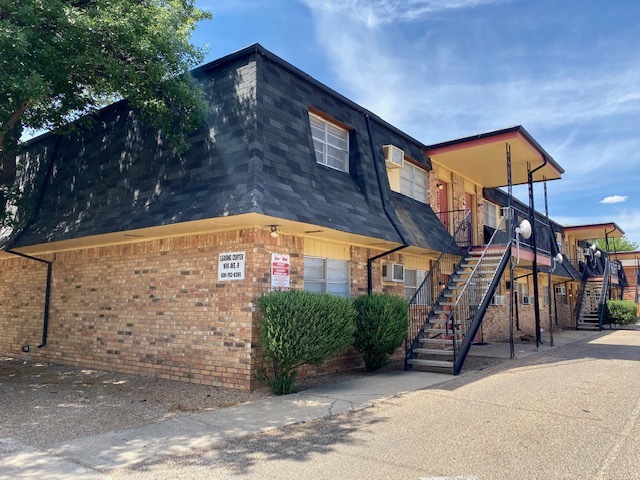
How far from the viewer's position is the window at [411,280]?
1255 centimetres

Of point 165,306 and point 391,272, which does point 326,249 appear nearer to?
point 391,272

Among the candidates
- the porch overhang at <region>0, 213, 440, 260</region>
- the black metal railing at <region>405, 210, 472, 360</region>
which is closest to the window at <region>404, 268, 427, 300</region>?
the black metal railing at <region>405, 210, 472, 360</region>

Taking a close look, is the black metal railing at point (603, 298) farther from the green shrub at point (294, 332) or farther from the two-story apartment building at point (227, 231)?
the green shrub at point (294, 332)

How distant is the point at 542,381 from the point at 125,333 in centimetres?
812

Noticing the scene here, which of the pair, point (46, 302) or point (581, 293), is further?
point (581, 293)

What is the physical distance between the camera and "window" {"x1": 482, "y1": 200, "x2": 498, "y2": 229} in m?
18.1

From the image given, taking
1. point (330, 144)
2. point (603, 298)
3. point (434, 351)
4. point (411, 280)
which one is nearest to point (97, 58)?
point (330, 144)

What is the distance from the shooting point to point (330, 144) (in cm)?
1059

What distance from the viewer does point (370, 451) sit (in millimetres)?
4844

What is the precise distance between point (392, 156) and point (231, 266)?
17.6 feet

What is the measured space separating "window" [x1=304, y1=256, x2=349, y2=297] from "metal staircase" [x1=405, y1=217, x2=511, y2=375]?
5.22 ft

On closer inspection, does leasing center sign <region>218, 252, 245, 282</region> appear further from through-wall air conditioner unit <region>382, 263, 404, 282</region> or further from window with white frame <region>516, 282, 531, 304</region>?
window with white frame <region>516, 282, 531, 304</region>

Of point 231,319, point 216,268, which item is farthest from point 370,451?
point 216,268

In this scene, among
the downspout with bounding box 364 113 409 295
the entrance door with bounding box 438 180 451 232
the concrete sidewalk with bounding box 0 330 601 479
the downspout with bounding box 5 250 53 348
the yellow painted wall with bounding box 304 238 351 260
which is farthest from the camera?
the entrance door with bounding box 438 180 451 232
